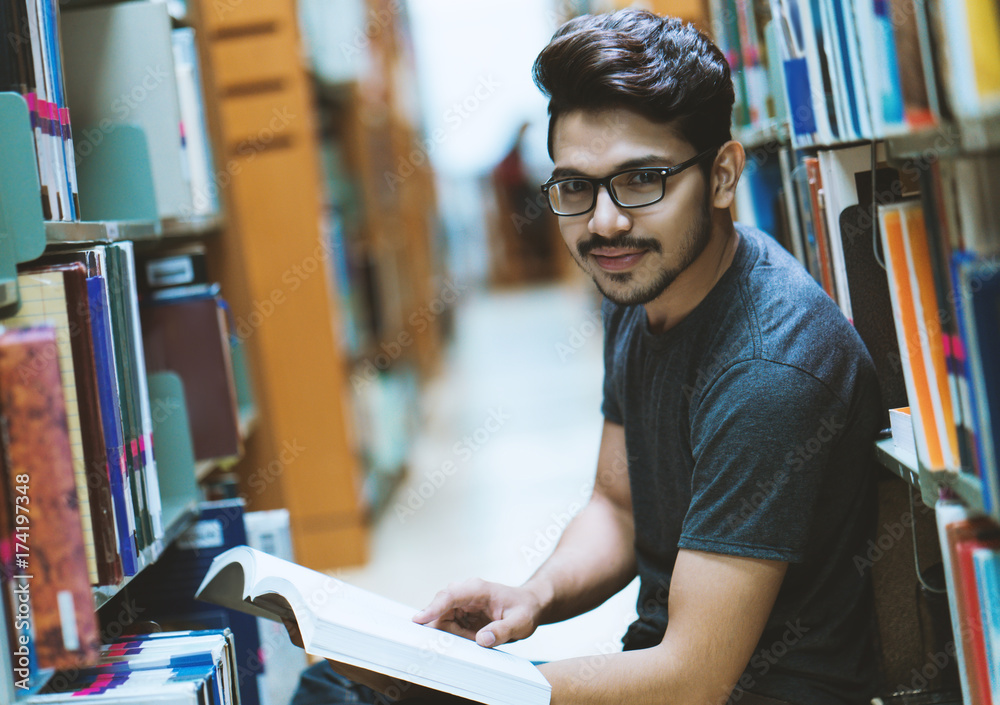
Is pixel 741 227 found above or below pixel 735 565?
above

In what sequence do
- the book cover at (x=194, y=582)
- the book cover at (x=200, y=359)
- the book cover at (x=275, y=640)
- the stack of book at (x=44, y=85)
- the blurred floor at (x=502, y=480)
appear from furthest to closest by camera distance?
1. the blurred floor at (x=502, y=480)
2. the book cover at (x=200, y=359)
3. the book cover at (x=275, y=640)
4. the book cover at (x=194, y=582)
5. the stack of book at (x=44, y=85)

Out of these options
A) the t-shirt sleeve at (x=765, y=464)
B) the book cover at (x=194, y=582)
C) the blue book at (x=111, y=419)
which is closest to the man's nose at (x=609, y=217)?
the t-shirt sleeve at (x=765, y=464)

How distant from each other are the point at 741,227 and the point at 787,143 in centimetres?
32

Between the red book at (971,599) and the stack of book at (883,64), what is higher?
the stack of book at (883,64)

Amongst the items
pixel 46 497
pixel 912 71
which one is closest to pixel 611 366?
pixel 912 71

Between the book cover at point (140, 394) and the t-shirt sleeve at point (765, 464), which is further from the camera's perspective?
the book cover at point (140, 394)

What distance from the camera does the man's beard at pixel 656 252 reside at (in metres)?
1.12

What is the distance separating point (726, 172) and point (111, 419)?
83 centimetres

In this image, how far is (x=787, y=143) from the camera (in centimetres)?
148

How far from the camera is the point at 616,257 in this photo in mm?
1139

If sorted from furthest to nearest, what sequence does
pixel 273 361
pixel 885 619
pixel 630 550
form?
pixel 273 361 → pixel 630 550 → pixel 885 619

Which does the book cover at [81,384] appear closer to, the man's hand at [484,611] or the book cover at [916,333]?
the man's hand at [484,611]

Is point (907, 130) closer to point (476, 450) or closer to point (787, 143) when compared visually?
point (787, 143)

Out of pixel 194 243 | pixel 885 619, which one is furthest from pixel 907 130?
pixel 194 243
